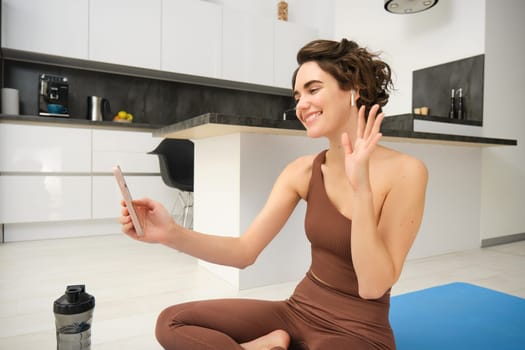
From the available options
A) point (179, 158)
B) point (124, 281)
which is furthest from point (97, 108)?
point (124, 281)

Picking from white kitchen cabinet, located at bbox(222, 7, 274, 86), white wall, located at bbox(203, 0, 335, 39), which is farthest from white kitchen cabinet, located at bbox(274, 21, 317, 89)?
white wall, located at bbox(203, 0, 335, 39)

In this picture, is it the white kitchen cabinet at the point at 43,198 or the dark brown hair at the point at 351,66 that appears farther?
the white kitchen cabinet at the point at 43,198

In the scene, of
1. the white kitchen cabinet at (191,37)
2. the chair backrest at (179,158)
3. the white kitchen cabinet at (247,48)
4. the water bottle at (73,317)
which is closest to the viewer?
the water bottle at (73,317)

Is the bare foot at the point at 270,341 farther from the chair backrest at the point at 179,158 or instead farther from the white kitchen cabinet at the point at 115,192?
the white kitchen cabinet at the point at 115,192

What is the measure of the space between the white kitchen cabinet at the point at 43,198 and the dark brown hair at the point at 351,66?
3068 mm

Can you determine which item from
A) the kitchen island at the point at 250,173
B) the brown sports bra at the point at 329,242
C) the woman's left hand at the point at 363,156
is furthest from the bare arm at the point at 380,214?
the kitchen island at the point at 250,173

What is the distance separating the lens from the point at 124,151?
3.77 meters

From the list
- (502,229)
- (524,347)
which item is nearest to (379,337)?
(524,347)

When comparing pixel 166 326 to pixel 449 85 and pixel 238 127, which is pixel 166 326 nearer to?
pixel 238 127

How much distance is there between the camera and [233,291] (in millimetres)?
2074

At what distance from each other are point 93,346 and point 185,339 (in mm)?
602

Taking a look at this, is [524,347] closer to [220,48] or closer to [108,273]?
[108,273]

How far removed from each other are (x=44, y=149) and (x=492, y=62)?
4099mm

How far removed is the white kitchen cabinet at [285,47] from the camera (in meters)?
5.02
